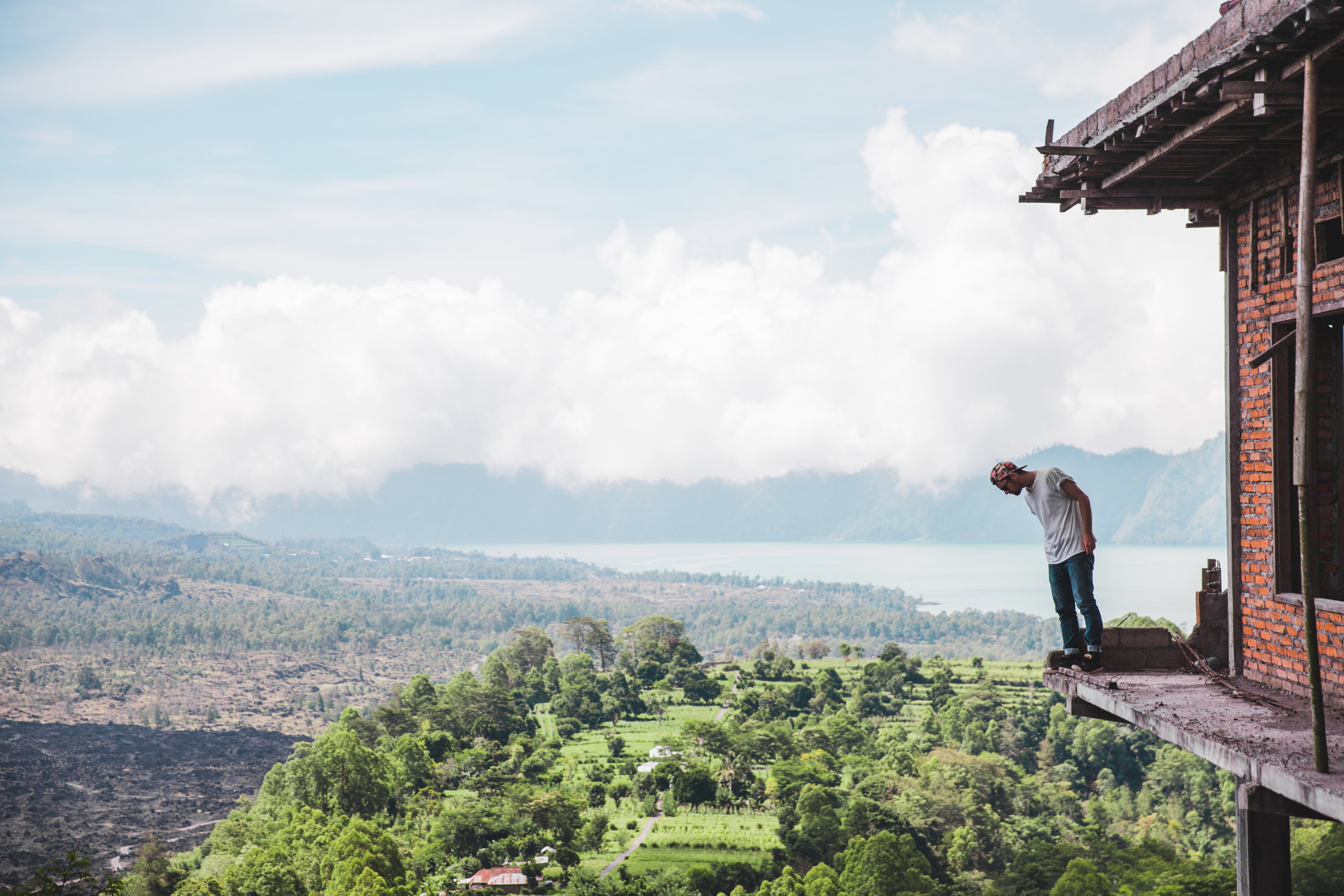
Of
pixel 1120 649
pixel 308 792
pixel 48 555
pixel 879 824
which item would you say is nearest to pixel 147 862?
pixel 308 792

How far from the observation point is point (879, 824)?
4812cm

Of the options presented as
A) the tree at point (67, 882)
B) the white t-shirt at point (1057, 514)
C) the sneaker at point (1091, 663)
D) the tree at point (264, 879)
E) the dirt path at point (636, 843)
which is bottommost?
the dirt path at point (636, 843)

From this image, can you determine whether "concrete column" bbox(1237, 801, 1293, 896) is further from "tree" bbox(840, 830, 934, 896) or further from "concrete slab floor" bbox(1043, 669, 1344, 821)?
"tree" bbox(840, 830, 934, 896)

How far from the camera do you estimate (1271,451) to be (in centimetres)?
585

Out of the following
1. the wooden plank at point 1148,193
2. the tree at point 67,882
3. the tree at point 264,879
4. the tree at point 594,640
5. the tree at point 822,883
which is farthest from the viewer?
the tree at point 594,640

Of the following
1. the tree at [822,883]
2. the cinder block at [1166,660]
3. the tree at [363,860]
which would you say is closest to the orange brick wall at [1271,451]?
the cinder block at [1166,660]

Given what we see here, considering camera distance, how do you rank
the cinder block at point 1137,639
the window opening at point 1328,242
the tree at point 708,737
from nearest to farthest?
the window opening at point 1328,242, the cinder block at point 1137,639, the tree at point 708,737

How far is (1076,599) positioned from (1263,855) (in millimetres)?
1765

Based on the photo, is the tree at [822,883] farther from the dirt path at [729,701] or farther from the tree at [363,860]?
the dirt path at [729,701]

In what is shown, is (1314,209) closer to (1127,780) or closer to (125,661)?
(1127,780)

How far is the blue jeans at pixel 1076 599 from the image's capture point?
6.34 m

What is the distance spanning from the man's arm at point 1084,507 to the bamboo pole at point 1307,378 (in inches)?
85.2

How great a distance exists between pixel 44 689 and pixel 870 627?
392ft

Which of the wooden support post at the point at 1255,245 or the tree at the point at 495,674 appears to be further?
the tree at the point at 495,674
